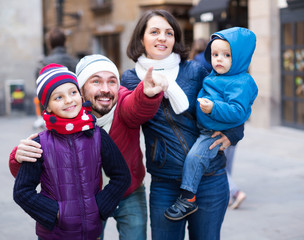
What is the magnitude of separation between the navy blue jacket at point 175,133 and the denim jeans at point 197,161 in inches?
2.5

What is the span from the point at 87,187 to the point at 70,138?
0.26m

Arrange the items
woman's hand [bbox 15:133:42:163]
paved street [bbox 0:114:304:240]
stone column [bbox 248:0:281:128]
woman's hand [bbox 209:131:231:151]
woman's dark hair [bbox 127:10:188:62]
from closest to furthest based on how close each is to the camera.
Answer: woman's hand [bbox 15:133:42:163] → woman's hand [bbox 209:131:231:151] → woman's dark hair [bbox 127:10:188:62] → paved street [bbox 0:114:304:240] → stone column [bbox 248:0:281:128]

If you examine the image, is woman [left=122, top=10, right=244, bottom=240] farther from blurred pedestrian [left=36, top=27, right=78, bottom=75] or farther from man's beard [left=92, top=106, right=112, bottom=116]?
blurred pedestrian [left=36, top=27, right=78, bottom=75]

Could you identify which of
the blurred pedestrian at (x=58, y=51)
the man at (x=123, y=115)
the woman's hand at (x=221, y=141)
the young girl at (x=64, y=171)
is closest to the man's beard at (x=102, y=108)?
the man at (x=123, y=115)

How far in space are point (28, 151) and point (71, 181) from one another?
26cm

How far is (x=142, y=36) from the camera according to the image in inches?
116

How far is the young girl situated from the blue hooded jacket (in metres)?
0.67

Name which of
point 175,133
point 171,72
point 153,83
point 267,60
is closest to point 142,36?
point 171,72

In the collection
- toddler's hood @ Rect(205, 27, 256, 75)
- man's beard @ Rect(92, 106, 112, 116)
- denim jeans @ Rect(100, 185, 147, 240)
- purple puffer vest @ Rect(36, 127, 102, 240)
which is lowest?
denim jeans @ Rect(100, 185, 147, 240)

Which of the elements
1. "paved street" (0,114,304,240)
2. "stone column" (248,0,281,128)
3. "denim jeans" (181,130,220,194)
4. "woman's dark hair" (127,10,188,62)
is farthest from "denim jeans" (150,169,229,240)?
"stone column" (248,0,281,128)

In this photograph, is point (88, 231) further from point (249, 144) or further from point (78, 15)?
point (78, 15)

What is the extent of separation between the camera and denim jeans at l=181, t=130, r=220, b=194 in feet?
8.76

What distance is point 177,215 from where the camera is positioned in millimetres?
2658

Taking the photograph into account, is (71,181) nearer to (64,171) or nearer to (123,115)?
(64,171)
